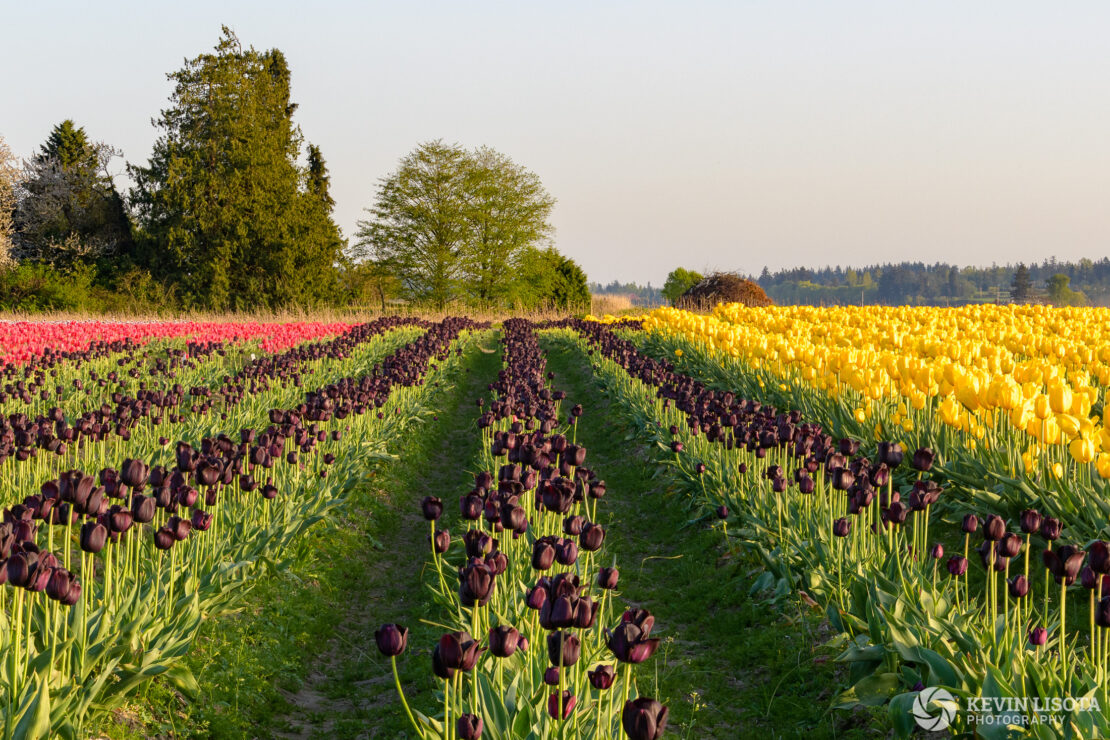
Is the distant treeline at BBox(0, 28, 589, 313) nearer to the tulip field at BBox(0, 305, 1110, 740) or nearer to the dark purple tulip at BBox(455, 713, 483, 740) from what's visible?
the tulip field at BBox(0, 305, 1110, 740)

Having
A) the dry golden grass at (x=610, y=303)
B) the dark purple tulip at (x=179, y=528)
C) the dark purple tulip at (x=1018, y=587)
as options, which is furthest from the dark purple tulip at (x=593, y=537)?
the dry golden grass at (x=610, y=303)

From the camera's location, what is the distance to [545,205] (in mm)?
66688

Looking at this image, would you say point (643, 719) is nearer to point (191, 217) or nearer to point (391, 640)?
point (391, 640)

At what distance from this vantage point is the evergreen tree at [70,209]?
1665 inches

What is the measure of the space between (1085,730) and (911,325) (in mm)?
16276

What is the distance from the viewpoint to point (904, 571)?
4.98 meters

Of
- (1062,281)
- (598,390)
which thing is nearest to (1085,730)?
(598,390)

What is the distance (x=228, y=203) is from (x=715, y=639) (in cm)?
4231

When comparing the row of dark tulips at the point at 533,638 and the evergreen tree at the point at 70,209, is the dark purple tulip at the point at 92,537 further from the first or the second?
the evergreen tree at the point at 70,209

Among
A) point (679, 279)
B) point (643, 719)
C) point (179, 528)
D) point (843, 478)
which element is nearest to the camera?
point (643, 719)

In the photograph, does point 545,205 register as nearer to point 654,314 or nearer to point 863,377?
point 654,314

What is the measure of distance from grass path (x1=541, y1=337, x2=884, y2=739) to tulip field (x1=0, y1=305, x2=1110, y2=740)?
0.04m

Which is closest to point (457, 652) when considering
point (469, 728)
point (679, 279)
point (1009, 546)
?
point (469, 728)

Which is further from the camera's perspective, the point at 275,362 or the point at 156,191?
the point at 156,191
